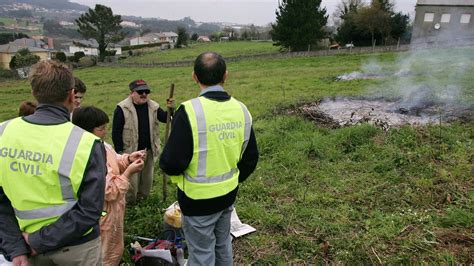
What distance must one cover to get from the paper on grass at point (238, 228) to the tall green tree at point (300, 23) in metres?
29.5

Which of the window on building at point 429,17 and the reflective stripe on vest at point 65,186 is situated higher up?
the window on building at point 429,17

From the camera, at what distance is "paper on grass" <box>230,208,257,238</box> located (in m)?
4.13

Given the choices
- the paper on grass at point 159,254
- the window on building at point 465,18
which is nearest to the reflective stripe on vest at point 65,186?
the paper on grass at point 159,254

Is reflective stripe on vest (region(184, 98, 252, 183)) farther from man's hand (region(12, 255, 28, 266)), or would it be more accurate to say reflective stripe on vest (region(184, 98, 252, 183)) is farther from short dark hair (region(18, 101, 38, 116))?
short dark hair (region(18, 101, 38, 116))

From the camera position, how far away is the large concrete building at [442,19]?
24078 mm

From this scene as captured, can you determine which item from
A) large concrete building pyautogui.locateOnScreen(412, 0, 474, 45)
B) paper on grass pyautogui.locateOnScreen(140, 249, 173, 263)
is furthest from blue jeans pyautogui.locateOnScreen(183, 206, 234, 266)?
large concrete building pyautogui.locateOnScreen(412, 0, 474, 45)

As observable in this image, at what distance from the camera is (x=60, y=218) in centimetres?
200

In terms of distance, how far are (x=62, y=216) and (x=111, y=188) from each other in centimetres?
105

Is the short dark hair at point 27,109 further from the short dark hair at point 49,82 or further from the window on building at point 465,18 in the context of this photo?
the window on building at point 465,18

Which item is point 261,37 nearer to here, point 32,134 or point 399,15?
point 399,15

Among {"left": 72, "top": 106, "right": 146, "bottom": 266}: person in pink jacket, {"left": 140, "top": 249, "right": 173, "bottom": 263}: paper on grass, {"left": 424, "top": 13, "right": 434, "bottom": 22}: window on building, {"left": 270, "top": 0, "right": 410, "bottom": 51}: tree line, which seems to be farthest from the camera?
{"left": 270, "top": 0, "right": 410, "bottom": 51}: tree line

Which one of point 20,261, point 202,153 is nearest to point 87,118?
point 202,153

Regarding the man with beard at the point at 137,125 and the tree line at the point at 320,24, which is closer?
the man with beard at the point at 137,125

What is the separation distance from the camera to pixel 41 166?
6.31 ft
